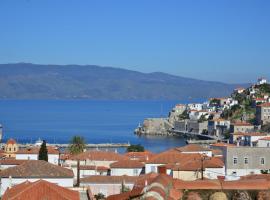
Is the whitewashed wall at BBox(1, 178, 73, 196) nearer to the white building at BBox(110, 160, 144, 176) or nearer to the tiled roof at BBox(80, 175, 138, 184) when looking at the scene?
the tiled roof at BBox(80, 175, 138, 184)

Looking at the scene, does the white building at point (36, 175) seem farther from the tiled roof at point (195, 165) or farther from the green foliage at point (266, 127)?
the green foliage at point (266, 127)

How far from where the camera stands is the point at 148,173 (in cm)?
3366

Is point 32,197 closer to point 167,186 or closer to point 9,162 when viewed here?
point 167,186

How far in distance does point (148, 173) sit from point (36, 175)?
6256 mm

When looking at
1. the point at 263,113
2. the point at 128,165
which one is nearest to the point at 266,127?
the point at 263,113

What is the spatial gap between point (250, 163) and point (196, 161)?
11.1 ft

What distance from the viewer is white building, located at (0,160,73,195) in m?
29.4

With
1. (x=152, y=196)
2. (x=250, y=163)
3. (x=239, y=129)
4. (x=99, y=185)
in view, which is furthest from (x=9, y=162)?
(x=239, y=129)

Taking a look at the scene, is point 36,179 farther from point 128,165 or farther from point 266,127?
point 266,127

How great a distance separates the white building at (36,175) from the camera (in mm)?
29422

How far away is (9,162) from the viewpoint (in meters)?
42.7

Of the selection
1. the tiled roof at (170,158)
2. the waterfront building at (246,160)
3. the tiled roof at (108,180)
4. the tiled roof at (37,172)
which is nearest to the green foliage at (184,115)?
the tiled roof at (170,158)

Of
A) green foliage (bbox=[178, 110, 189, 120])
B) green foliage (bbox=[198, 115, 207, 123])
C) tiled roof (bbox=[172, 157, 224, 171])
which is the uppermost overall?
green foliage (bbox=[178, 110, 189, 120])

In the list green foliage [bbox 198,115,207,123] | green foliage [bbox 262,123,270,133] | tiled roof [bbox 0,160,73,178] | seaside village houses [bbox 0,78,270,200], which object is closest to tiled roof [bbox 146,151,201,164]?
seaside village houses [bbox 0,78,270,200]
